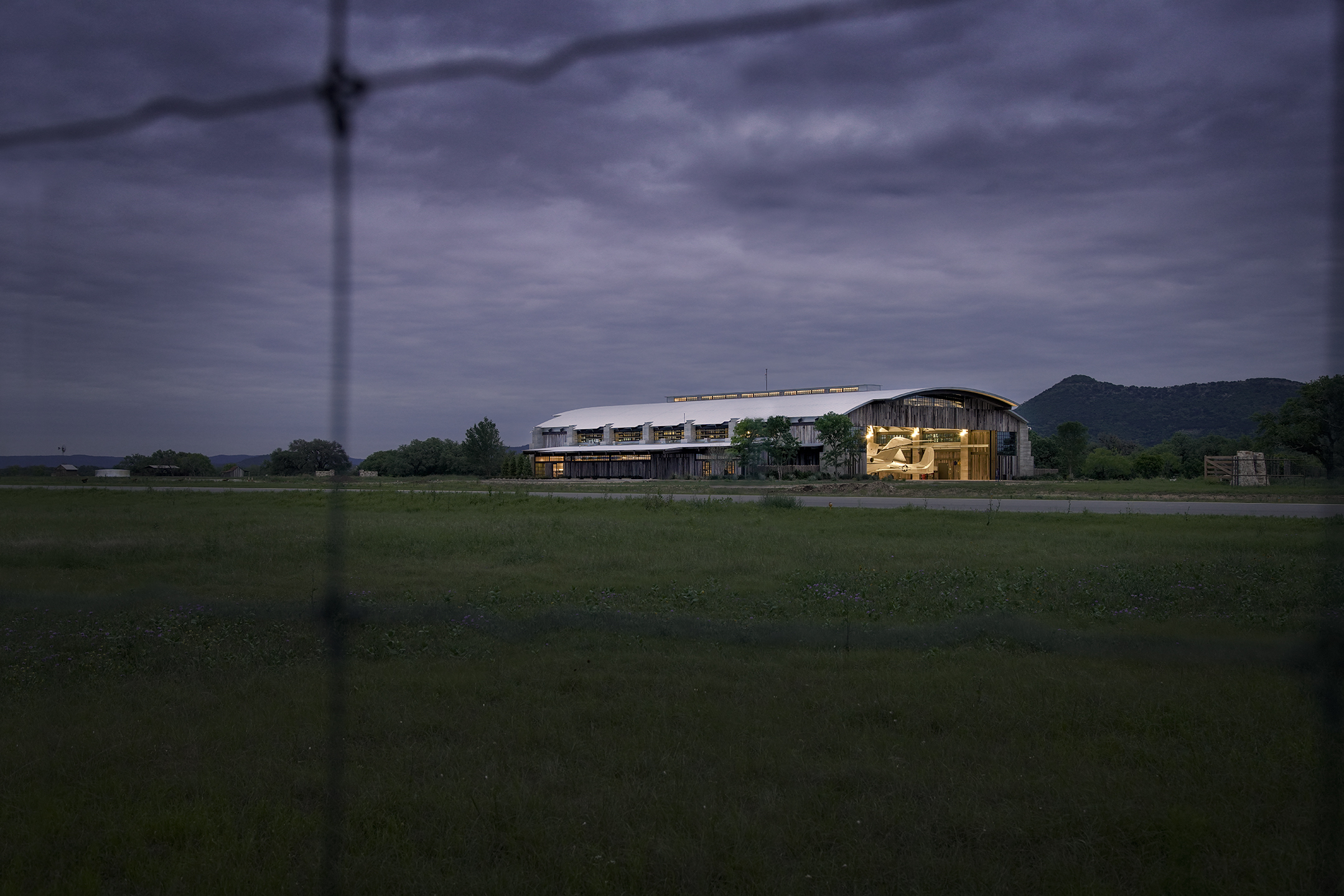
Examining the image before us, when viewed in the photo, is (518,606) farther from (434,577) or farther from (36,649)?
(36,649)

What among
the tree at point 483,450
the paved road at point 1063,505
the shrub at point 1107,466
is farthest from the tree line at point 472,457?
the shrub at point 1107,466

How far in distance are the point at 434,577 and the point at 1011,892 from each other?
9232 mm

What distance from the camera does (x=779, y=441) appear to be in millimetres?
57688

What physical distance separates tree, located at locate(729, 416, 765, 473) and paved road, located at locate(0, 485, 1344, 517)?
924 inches

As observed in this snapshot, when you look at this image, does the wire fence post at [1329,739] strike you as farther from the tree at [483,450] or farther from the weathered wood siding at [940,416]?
the tree at [483,450]

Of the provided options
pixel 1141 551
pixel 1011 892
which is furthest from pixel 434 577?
pixel 1141 551

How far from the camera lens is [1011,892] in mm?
3129

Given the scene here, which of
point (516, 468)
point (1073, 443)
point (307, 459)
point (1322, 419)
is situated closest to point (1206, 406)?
point (1322, 419)

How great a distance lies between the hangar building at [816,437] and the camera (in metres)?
58.1

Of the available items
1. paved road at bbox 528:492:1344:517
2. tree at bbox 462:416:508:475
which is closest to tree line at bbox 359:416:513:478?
tree at bbox 462:416:508:475

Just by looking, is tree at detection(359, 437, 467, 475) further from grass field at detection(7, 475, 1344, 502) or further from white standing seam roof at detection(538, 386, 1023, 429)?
white standing seam roof at detection(538, 386, 1023, 429)

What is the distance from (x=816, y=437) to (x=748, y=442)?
6.00 metres

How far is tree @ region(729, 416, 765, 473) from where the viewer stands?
190ft

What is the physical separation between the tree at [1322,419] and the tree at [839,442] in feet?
173
